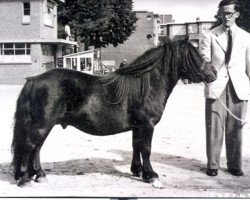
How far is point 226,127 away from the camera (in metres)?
5.37

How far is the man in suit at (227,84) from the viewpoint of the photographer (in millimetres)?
5070

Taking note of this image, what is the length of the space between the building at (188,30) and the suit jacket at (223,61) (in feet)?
0.43

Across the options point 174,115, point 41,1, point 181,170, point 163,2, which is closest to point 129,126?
point 181,170

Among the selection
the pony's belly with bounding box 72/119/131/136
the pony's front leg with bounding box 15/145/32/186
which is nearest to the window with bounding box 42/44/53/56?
the pony's belly with bounding box 72/119/131/136

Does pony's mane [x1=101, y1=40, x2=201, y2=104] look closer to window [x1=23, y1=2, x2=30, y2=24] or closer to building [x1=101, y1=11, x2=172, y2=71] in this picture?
building [x1=101, y1=11, x2=172, y2=71]

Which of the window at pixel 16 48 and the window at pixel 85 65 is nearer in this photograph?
the window at pixel 85 65

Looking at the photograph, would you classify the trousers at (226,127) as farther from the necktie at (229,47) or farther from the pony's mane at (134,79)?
the pony's mane at (134,79)

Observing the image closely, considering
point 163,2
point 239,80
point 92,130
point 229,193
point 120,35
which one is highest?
point 163,2

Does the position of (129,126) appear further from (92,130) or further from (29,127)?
(29,127)

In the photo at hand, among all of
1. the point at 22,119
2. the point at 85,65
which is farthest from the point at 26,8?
the point at 22,119

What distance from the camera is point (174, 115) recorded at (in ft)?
32.1

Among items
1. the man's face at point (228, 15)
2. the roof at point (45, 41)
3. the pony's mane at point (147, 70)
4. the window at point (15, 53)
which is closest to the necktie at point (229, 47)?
the man's face at point (228, 15)

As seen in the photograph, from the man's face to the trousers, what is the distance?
0.82 meters

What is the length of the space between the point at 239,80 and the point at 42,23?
3.18 meters
